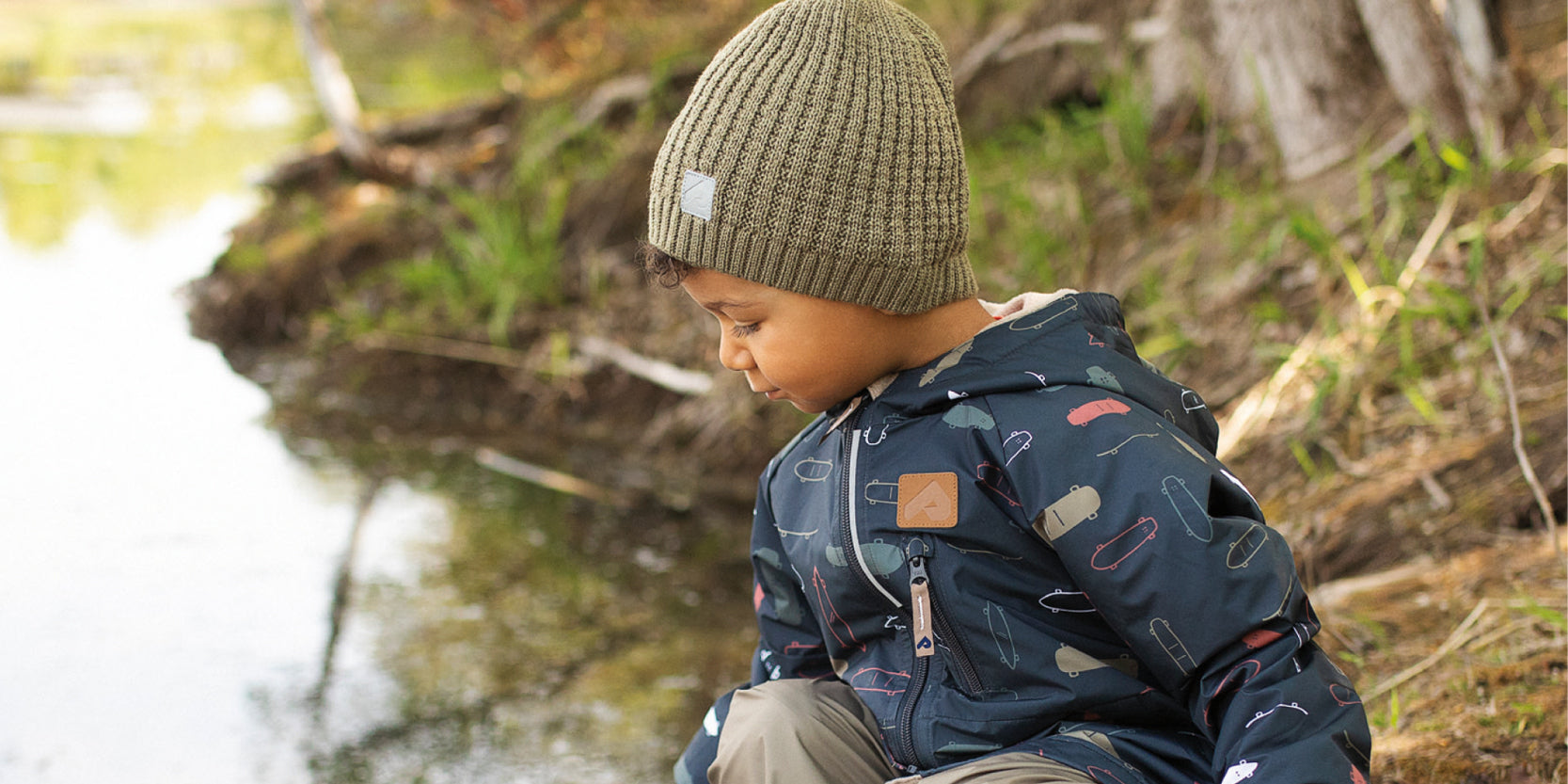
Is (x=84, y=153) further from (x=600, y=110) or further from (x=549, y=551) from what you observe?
(x=549, y=551)

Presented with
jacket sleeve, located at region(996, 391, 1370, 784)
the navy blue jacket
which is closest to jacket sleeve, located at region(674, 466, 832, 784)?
the navy blue jacket

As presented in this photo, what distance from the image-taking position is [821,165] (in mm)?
1347

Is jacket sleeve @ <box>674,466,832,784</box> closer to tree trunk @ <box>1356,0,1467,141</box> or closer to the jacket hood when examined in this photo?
the jacket hood

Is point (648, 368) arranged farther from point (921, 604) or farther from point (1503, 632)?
point (921, 604)

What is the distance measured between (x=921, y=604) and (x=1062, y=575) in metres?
0.15

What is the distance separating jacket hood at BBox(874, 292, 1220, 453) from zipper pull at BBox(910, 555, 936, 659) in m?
0.17

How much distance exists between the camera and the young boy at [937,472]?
1.20 m

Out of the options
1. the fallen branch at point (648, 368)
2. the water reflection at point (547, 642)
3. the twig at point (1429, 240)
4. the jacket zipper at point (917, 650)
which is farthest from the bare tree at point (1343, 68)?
the jacket zipper at point (917, 650)

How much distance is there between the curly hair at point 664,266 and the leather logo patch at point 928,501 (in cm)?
34

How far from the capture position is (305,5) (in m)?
6.28

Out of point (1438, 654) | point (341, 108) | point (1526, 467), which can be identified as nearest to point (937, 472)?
point (1438, 654)

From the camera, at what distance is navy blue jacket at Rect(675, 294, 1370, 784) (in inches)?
45.5

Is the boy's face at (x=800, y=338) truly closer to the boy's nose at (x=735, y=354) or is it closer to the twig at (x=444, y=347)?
the boy's nose at (x=735, y=354)

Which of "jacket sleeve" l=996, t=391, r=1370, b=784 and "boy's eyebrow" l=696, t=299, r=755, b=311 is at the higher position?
"boy's eyebrow" l=696, t=299, r=755, b=311
